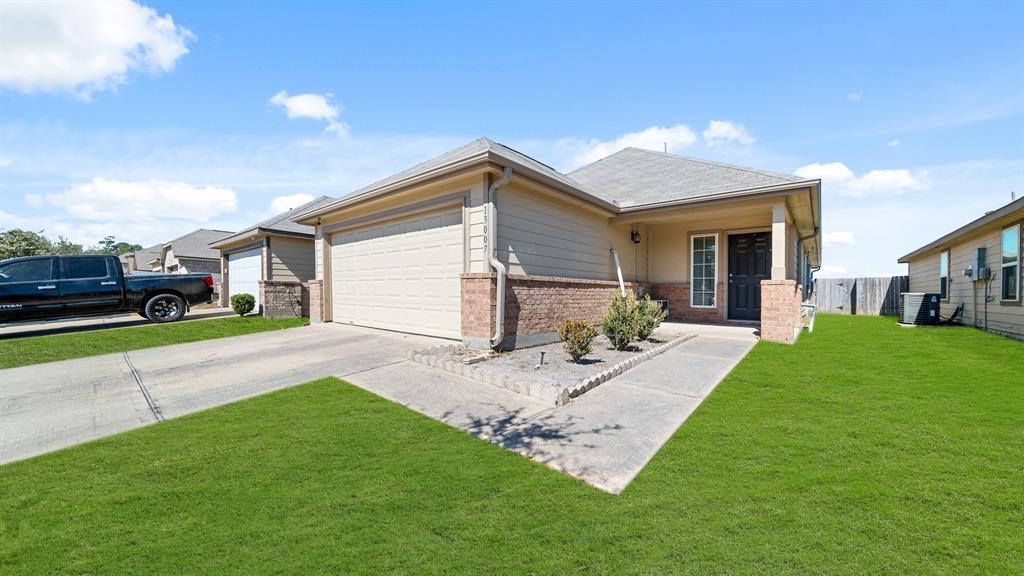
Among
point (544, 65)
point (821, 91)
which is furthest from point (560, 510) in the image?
point (821, 91)

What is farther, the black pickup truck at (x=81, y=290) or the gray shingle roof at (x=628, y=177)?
the black pickup truck at (x=81, y=290)

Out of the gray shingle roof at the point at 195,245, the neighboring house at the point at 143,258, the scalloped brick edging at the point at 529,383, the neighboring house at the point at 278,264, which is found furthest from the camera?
the neighboring house at the point at 143,258

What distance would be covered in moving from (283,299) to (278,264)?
1305 mm

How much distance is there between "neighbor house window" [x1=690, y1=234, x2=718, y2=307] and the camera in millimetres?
10852

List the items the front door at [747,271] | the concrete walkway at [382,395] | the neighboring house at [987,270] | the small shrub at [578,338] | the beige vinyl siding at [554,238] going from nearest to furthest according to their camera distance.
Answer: the concrete walkway at [382,395] → the small shrub at [578,338] → the beige vinyl siding at [554,238] → the neighboring house at [987,270] → the front door at [747,271]

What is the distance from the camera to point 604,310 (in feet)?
30.7

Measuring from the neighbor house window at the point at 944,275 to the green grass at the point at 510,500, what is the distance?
44.8 ft

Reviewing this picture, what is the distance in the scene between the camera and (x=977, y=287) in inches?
422

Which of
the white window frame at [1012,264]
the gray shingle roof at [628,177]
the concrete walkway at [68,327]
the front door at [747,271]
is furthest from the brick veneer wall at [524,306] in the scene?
the concrete walkway at [68,327]

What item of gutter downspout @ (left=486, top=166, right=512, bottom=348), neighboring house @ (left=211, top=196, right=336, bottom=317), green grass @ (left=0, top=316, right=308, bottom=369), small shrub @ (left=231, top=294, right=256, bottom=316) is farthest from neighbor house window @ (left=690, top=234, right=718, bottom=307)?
small shrub @ (left=231, top=294, right=256, bottom=316)

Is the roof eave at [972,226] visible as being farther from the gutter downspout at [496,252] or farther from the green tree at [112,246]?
the green tree at [112,246]

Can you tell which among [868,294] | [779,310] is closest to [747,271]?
[779,310]

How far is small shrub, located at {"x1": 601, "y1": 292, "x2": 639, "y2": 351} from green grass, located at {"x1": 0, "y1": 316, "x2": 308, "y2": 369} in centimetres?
834

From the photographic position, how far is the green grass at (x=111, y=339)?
6.70m
